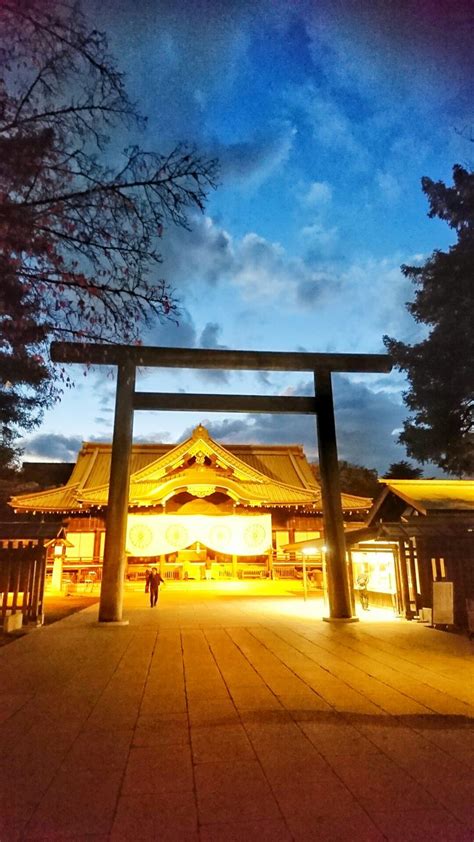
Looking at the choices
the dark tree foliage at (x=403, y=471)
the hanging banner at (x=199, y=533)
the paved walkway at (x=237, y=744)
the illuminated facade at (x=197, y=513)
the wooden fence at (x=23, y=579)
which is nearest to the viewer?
the paved walkway at (x=237, y=744)

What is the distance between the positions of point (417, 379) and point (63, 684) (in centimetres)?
1014

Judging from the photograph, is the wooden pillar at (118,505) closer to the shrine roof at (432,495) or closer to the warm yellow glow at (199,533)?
the shrine roof at (432,495)

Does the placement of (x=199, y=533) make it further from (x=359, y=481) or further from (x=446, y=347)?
(x=359, y=481)

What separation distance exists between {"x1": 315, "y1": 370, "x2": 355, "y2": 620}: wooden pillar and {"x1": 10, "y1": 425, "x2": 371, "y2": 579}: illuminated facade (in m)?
12.0

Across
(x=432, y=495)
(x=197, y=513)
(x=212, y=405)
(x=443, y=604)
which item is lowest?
(x=443, y=604)

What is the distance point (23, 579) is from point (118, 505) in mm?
2849

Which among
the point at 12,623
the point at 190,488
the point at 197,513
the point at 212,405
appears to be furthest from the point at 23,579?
the point at 197,513

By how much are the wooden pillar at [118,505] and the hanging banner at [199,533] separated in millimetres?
11944

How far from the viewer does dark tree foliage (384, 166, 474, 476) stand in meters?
11.1

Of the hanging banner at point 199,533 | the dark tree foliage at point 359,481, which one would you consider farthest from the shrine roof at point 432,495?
the dark tree foliage at point 359,481

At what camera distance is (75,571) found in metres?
21.2

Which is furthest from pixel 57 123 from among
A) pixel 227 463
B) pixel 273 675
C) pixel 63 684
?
pixel 227 463

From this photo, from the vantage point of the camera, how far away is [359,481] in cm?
4834

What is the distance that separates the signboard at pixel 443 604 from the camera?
8.88 metres
